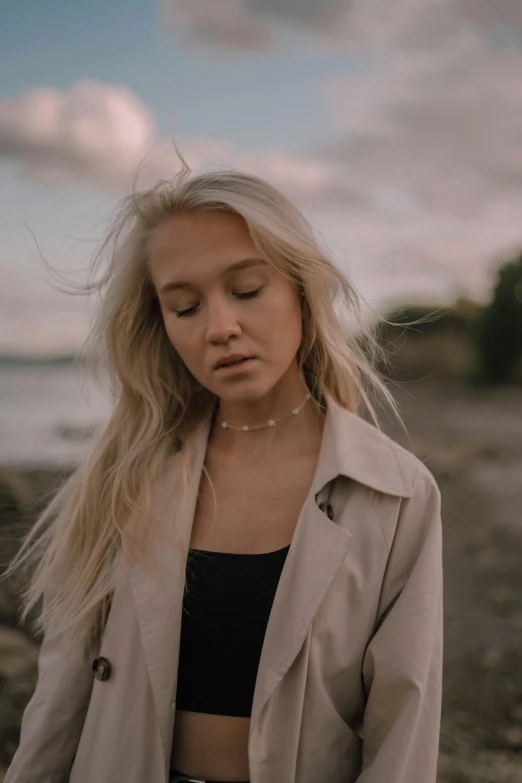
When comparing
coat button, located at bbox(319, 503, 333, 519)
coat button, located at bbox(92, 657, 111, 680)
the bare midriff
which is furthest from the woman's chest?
coat button, located at bbox(92, 657, 111, 680)

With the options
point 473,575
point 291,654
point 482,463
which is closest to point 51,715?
point 291,654

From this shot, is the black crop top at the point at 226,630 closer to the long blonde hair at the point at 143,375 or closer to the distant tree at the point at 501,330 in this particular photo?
the long blonde hair at the point at 143,375

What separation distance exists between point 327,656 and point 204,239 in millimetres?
1137

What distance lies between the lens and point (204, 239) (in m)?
1.86

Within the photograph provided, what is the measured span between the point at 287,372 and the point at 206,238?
0.49 metres

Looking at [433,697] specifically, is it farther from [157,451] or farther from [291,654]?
[157,451]

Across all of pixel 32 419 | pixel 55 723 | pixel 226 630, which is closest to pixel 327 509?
pixel 226 630

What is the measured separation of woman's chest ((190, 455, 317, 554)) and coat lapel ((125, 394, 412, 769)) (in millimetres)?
52

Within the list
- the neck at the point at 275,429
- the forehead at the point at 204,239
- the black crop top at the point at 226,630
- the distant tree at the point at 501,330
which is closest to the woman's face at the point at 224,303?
the forehead at the point at 204,239

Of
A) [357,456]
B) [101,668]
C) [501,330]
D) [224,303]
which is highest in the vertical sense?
[501,330]

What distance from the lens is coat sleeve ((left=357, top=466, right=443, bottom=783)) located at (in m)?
1.65

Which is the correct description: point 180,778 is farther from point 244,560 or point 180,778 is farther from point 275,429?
point 275,429

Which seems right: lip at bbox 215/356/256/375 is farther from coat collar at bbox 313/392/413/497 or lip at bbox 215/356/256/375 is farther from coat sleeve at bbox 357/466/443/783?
coat sleeve at bbox 357/466/443/783

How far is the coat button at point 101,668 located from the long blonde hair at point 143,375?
0.11m
